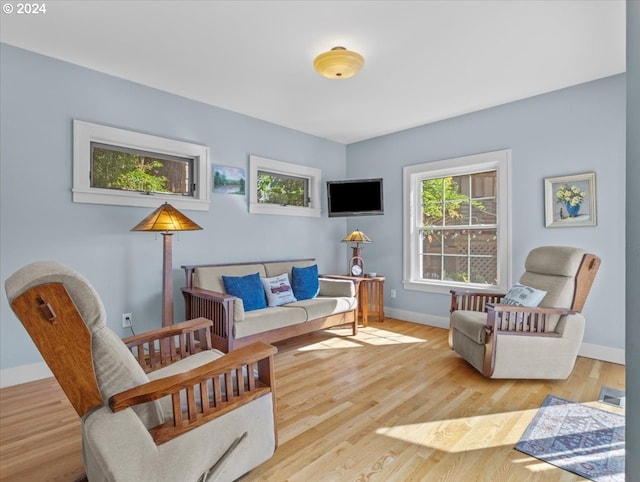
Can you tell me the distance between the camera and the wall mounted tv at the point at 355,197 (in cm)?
462

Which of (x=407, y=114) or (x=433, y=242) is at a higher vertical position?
(x=407, y=114)

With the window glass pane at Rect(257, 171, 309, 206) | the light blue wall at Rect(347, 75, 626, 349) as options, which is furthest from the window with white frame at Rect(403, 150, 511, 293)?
the window glass pane at Rect(257, 171, 309, 206)

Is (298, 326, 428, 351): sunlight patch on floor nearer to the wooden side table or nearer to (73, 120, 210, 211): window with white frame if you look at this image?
the wooden side table

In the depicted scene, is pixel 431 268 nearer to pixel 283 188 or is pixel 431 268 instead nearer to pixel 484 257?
pixel 484 257

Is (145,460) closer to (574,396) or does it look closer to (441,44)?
(574,396)

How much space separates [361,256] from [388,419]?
314cm

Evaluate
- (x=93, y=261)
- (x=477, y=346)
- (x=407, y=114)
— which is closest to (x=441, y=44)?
(x=407, y=114)

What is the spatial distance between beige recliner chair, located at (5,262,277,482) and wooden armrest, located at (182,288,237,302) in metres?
1.36

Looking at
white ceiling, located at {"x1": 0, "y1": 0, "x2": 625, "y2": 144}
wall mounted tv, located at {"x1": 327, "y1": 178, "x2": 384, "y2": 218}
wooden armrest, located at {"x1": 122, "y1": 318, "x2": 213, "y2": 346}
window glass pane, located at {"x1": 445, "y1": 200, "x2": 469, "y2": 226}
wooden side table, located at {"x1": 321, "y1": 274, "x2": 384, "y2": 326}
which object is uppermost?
white ceiling, located at {"x1": 0, "y1": 0, "x2": 625, "y2": 144}

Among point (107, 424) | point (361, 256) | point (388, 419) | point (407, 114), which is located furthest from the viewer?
point (361, 256)

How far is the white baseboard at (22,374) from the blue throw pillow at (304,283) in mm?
2368

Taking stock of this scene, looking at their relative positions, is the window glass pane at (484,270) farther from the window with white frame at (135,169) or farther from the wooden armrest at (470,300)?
the window with white frame at (135,169)

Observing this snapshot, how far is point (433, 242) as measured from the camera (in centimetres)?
452

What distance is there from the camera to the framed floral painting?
3197 millimetres
